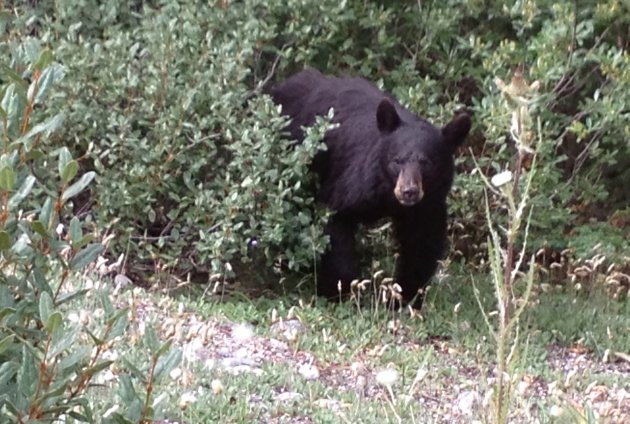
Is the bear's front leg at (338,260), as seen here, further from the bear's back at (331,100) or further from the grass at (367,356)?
the bear's back at (331,100)

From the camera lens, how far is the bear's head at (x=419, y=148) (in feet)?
22.2

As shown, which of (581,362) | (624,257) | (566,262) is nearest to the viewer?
(581,362)

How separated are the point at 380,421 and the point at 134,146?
11.6 ft

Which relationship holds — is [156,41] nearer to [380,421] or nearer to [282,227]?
[282,227]

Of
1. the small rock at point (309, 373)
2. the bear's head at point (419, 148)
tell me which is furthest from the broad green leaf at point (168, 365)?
the bear's head at point (419, 148)

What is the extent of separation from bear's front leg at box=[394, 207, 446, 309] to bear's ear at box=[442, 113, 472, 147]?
0.48 metres

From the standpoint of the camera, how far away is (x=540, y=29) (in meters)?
8.45

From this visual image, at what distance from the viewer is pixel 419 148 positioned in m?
→ 6.82

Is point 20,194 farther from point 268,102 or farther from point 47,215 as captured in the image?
point 268,102

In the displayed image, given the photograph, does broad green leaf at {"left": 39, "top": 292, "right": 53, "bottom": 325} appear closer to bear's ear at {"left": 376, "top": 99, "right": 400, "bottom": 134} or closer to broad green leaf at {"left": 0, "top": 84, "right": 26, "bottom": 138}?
broad green leaf at {"left": 0, "top": 84, "right": 26, "bottom": 138}

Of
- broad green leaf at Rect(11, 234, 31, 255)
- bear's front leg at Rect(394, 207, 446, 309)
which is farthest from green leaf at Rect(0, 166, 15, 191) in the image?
bear's front leg at Rect(394, 207, 446, 309)

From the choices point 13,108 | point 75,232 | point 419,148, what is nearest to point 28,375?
point 75,232

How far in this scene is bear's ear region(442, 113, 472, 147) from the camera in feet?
22.7

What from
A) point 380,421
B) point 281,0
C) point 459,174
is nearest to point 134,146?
point 281,0
